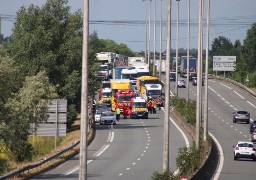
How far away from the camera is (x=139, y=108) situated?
92688 mm

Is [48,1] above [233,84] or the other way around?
above

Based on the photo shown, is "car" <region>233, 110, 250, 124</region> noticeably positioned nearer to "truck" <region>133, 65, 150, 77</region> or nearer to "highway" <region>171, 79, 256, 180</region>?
"highway" <region>171, 79, 256, 180</region>

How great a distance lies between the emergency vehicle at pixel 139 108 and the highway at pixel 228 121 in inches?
256

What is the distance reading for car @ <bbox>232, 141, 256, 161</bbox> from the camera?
58312mm

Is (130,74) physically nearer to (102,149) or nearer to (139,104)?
(139,104)

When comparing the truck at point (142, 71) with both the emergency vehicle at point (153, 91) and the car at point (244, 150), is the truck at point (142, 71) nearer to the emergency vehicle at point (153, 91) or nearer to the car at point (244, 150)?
the emergency vehicle at point (153, 91)

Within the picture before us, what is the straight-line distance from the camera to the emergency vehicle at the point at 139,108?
301 feet

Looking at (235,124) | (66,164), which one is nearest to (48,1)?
(235,124)

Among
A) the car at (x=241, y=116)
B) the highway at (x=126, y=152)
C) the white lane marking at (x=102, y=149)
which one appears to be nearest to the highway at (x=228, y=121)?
the car at (x=241, y=116)

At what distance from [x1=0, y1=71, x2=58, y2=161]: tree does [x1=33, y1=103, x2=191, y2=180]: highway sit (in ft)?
7.45

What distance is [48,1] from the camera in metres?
85.2

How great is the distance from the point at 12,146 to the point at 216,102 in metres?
82.4

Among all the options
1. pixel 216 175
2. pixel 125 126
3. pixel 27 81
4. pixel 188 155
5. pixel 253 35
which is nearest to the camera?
pixel 188 155

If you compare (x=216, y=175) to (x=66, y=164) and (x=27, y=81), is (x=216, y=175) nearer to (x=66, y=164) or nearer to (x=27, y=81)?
(x=66, y=164)
